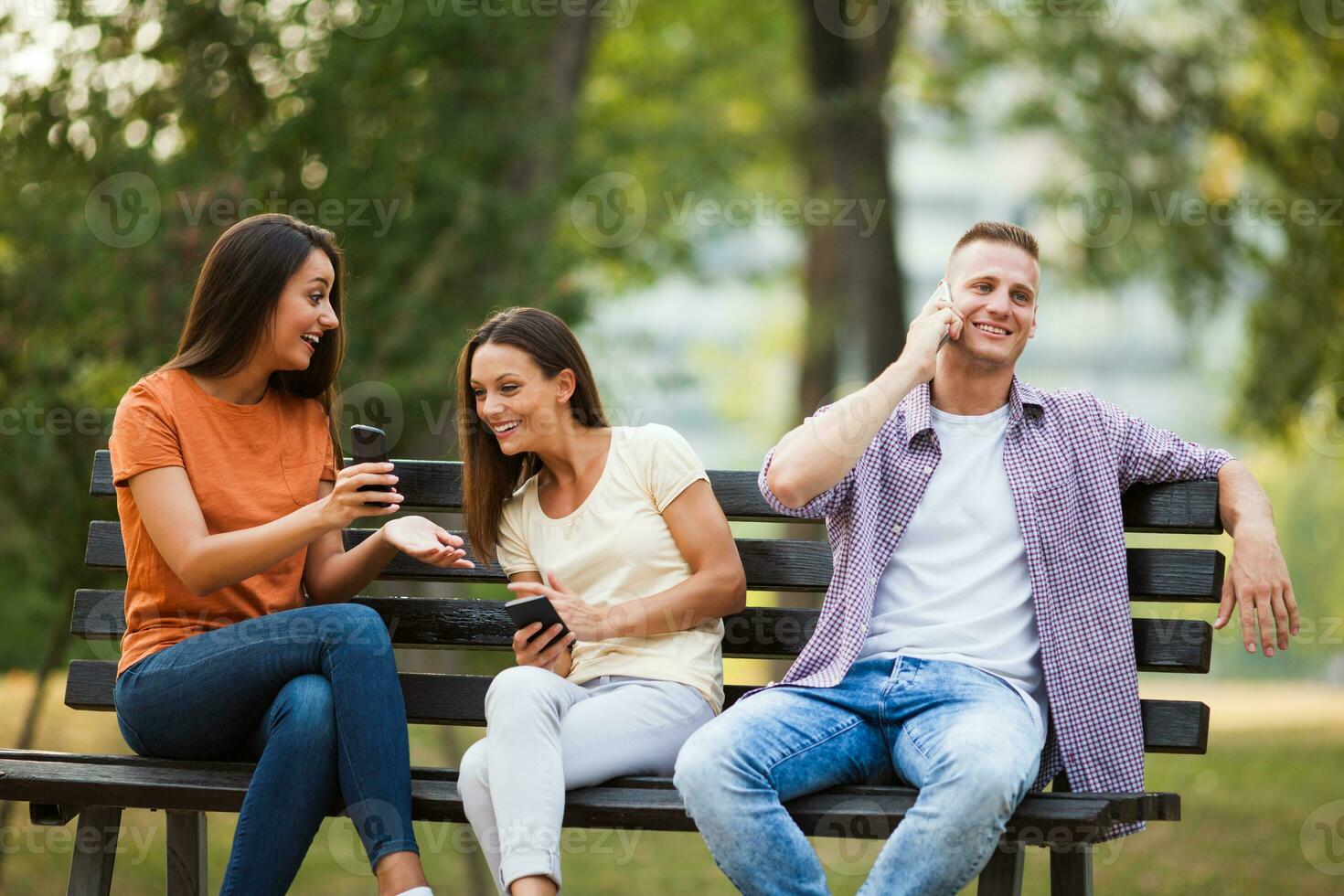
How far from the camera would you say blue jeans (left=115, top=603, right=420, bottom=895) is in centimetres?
295

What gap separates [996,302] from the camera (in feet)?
11.0

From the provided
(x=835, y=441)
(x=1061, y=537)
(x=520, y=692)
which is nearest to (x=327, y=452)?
(x=520, y=692)

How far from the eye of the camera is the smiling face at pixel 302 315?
343cm

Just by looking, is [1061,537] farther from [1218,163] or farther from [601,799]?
[1218,163]

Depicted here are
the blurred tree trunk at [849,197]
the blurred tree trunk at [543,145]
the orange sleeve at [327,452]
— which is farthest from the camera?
the blurred tree trunk at [849,197]

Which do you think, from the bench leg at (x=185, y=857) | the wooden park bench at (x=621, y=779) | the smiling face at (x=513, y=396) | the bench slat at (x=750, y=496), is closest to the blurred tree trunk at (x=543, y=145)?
the bench slat at (x=750, y=496)

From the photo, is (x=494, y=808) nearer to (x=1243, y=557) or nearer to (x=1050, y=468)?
(x=1050, y=468)

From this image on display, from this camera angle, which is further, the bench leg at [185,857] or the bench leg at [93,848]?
the bench leg at [185,857]

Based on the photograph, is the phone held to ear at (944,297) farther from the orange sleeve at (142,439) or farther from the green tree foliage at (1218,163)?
the green tree foliage at (1218,163)

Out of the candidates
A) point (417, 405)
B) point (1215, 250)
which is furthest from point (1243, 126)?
point (417, 405)

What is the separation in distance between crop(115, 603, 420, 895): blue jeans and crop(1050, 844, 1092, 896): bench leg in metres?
1.38

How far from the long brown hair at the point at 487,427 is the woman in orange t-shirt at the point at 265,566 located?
4.9 inches

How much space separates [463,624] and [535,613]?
2.06 ft

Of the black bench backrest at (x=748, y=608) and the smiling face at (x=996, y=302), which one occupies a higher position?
the smiling face at (x=996, y=302)
